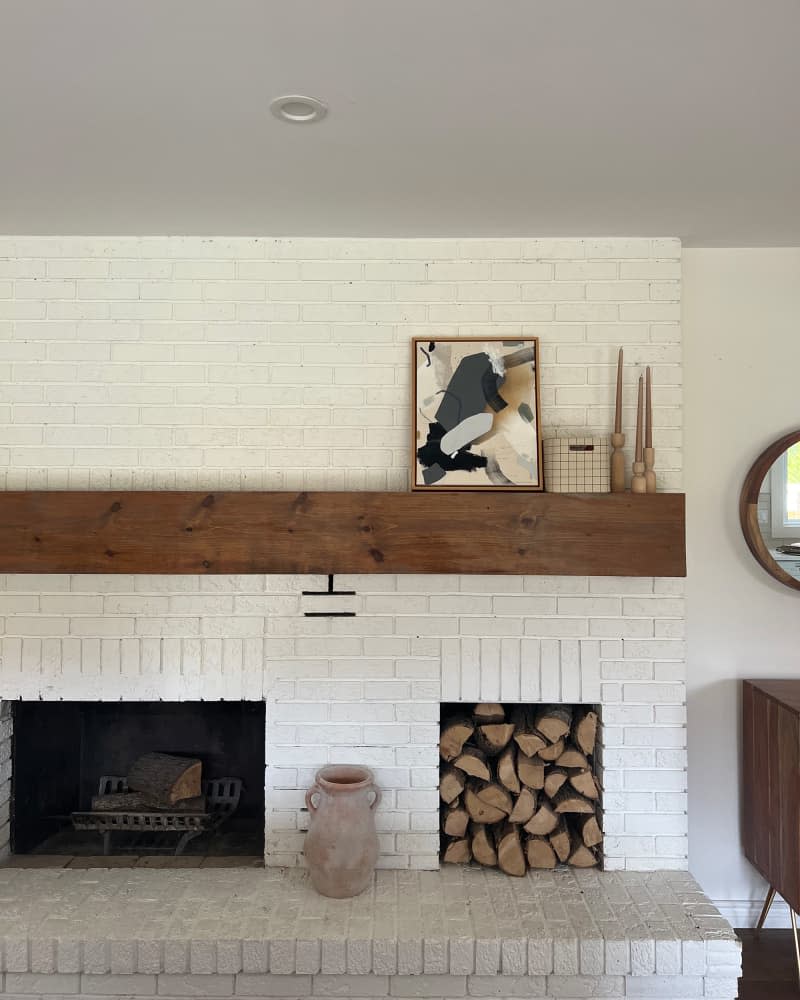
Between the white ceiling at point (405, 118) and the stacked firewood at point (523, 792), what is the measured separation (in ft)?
5.43

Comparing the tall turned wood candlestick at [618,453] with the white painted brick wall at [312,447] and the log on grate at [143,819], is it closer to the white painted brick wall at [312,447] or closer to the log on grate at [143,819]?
the white painted brick wall at [312,447]

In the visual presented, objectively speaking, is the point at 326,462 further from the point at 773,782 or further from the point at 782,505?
the point at 773,782

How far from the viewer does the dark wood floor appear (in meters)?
2.60

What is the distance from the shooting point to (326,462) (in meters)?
2.90

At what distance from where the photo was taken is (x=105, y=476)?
2887 mm

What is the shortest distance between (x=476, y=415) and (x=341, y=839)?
4.56ft

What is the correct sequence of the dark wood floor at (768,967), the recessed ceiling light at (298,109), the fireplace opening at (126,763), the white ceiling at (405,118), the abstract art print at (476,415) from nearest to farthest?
the white ceiling at (405,118) → the recessed ceiling light at (298,109) → the dark wood floor at (768,967) → the abstract art print at (476,415) → the fireplace opening at (126,763)

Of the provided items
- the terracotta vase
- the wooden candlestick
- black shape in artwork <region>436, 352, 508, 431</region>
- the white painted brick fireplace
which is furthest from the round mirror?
the terracotta vase

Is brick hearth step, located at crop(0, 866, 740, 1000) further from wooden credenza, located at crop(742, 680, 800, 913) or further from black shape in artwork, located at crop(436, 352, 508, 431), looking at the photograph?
black shape in artwork, located at crop(436, 352, 508, 431)

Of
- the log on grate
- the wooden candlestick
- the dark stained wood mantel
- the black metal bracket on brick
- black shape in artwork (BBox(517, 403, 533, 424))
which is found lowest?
the log on grate

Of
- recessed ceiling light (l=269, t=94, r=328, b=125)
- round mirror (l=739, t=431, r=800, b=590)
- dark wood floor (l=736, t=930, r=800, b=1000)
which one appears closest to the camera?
recessed ceiling light (l=269, t=94, r=328, b=125)

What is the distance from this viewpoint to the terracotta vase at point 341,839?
8.57 feet

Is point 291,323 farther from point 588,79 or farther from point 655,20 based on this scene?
point 655,20

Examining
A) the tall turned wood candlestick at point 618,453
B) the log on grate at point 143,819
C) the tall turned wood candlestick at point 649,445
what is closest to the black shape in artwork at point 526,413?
the tall turned wood candlestick at point 618,453
